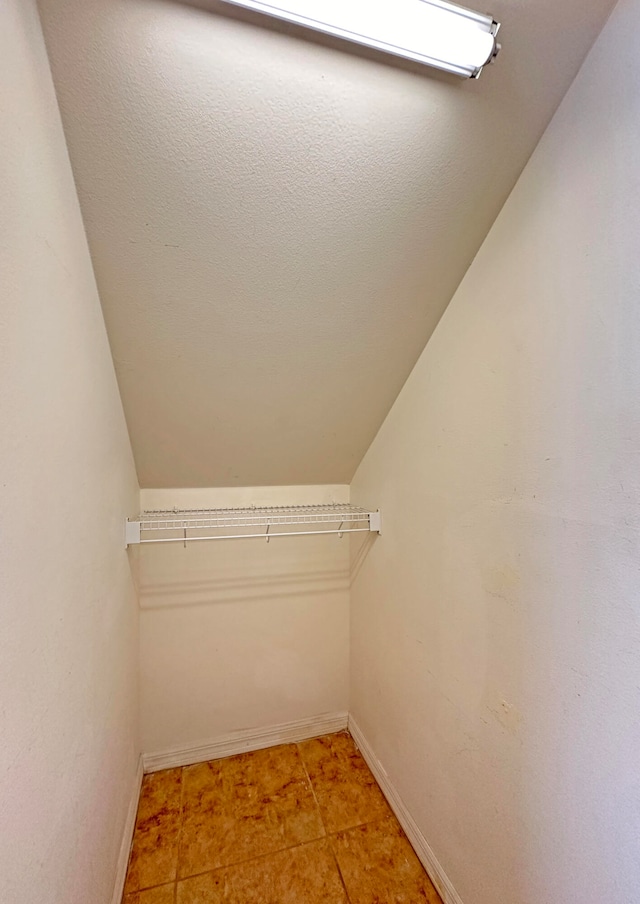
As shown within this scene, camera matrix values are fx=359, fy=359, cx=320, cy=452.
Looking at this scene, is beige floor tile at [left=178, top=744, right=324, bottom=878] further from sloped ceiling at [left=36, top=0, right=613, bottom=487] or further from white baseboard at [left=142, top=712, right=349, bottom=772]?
sloped ceiling at [left=36, top=0, right=613, bottom=487]

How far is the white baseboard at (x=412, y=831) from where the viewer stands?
1.22 meters

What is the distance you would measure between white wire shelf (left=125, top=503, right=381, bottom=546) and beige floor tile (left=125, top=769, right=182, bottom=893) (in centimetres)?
112

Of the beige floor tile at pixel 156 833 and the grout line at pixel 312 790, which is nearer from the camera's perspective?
the beige floor tile at pixel 156 833

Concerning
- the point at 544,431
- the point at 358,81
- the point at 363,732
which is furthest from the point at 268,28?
the point at 363,732

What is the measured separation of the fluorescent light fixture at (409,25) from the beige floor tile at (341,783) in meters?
2.48

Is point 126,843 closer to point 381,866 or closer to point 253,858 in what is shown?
point 253,858

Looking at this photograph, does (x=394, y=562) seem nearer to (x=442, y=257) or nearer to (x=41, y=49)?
(x=442, y=257)

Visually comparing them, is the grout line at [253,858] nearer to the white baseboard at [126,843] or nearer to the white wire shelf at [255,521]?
the white baseboard at [126,843]

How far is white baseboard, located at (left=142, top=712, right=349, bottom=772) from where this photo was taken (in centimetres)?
179

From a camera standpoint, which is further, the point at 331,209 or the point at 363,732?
the point at 363,732

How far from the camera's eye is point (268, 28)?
0.71m

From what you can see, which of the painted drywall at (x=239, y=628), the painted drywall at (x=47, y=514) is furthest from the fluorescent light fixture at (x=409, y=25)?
the painted drywall at (x=239, y=628)

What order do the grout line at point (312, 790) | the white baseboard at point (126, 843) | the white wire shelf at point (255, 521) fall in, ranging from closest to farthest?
the white baseboard at point (126, 843) < the grout line at point (312, 790) < the white wire shelf at point (255, 521)

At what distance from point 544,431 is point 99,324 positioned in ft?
4.11
